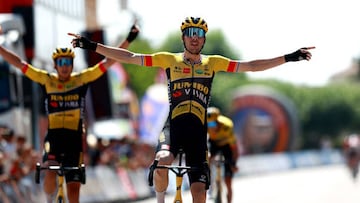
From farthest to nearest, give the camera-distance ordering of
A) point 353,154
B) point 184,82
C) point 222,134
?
point 353,154 < point 222,134 < point 184,82

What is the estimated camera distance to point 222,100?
117 meters

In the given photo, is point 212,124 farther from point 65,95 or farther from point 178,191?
point 178,191

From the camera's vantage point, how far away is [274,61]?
1168 centimetres

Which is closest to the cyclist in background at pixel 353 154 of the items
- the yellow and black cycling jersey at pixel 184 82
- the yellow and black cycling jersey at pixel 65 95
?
the yellow and black cycling jersey at pixel 65 95

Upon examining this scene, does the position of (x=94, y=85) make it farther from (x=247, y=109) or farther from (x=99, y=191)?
(x=247, y=109)

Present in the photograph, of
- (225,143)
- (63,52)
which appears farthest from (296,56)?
(225,143)

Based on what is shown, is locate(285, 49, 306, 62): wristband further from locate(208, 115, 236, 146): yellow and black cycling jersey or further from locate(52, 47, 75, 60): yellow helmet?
locate(208, 115, 236, 146): yellow and black cycling jersey

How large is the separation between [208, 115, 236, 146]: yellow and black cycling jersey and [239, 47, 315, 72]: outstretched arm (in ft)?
20.5

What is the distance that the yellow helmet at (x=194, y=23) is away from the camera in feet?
37.4

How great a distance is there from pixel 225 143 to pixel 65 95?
5473mm

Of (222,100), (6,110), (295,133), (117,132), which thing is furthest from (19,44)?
(222,100)

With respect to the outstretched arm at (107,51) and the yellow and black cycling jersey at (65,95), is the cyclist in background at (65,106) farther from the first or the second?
the outstretched arm at (107,51)

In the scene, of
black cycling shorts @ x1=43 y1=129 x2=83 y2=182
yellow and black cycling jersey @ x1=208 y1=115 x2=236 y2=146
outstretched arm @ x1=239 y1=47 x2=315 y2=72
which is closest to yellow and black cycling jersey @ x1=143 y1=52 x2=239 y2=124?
outstretched arm @ x1=239 y1=47 x2=315 y2=72

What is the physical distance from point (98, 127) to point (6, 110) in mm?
10856
